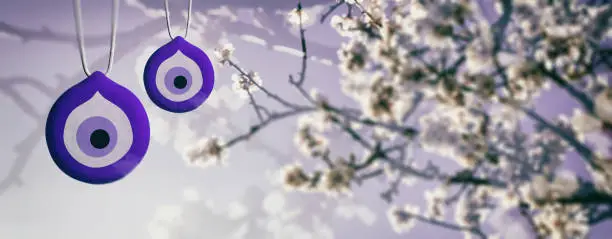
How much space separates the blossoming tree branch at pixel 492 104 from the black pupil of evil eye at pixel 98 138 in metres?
0.84

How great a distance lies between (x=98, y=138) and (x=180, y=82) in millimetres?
655

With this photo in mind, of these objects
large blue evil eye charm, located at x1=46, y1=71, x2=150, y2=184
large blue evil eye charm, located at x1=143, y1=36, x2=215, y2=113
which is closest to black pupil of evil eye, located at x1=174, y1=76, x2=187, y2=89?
large blue evil eye charm, located at x1=143, y1=36, x2=215, y2=113

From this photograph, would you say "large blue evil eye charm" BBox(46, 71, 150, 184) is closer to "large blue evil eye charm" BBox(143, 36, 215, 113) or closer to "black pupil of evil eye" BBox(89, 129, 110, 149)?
"black pupil of evil eye" BBox(89, 129, 110, 149)

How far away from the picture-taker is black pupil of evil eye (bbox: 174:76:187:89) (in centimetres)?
200

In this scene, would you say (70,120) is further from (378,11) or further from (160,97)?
(378,11)

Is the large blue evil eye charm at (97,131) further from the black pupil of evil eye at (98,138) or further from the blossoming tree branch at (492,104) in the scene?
the blossoming tree branch at (492,104)

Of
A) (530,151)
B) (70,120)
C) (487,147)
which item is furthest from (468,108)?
(70,120)

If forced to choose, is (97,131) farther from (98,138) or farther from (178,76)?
(178,76)

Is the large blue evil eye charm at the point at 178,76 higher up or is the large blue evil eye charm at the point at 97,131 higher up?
the large blue evil eye charm at the point at 178,76

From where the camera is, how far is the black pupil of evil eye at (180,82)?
6.55 ft

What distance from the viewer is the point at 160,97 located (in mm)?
1975

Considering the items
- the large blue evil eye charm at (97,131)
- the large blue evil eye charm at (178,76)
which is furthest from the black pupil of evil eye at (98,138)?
the large blue evil eye charm at (178,76)

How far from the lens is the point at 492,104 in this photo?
178 centimetres

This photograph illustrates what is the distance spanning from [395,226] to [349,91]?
707 mm
